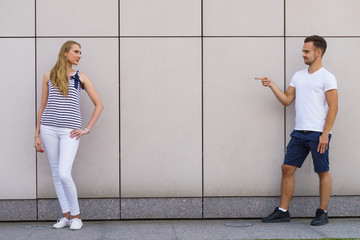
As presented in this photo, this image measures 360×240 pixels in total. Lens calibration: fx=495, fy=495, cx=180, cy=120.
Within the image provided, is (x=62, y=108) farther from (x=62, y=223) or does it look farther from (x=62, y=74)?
(x=62, y=223)

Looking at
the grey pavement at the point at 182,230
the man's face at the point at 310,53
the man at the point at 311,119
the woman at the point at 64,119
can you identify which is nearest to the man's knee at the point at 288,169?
the man at the point at 311,119

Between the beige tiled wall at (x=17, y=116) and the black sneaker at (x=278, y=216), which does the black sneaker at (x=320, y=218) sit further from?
the beige tiled wall at (x=17, y=116)

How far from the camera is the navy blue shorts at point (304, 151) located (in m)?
5.87

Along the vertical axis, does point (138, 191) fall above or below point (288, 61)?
below

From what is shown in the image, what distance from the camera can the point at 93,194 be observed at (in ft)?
20.9

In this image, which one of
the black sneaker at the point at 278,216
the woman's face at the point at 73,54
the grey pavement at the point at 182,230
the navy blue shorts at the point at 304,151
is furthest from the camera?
the black sneaker at the point at 278,216

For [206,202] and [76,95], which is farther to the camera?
[206,202]

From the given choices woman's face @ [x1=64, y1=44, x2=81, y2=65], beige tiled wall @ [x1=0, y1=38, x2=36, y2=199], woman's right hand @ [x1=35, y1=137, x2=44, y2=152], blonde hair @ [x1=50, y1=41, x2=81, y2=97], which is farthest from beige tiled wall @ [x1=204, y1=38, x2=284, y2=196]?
beige tiled wall @ [x1=0, y1=38, x2=36, y2=199]

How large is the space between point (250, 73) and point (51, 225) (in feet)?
10.4

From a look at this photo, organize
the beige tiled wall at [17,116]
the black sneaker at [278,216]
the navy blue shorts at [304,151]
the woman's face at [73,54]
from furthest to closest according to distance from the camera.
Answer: the beige tiled wall at [17,116] → the black sneaker at [278,216] → the navy blue shorts at [304,151] → the woman's face at [73,54]

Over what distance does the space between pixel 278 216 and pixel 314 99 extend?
1.52 m

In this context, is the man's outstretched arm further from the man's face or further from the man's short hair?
the man's short hair

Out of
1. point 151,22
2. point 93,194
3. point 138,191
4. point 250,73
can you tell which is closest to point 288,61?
point 250,73

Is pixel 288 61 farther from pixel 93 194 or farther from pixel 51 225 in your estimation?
pixel 51 225
